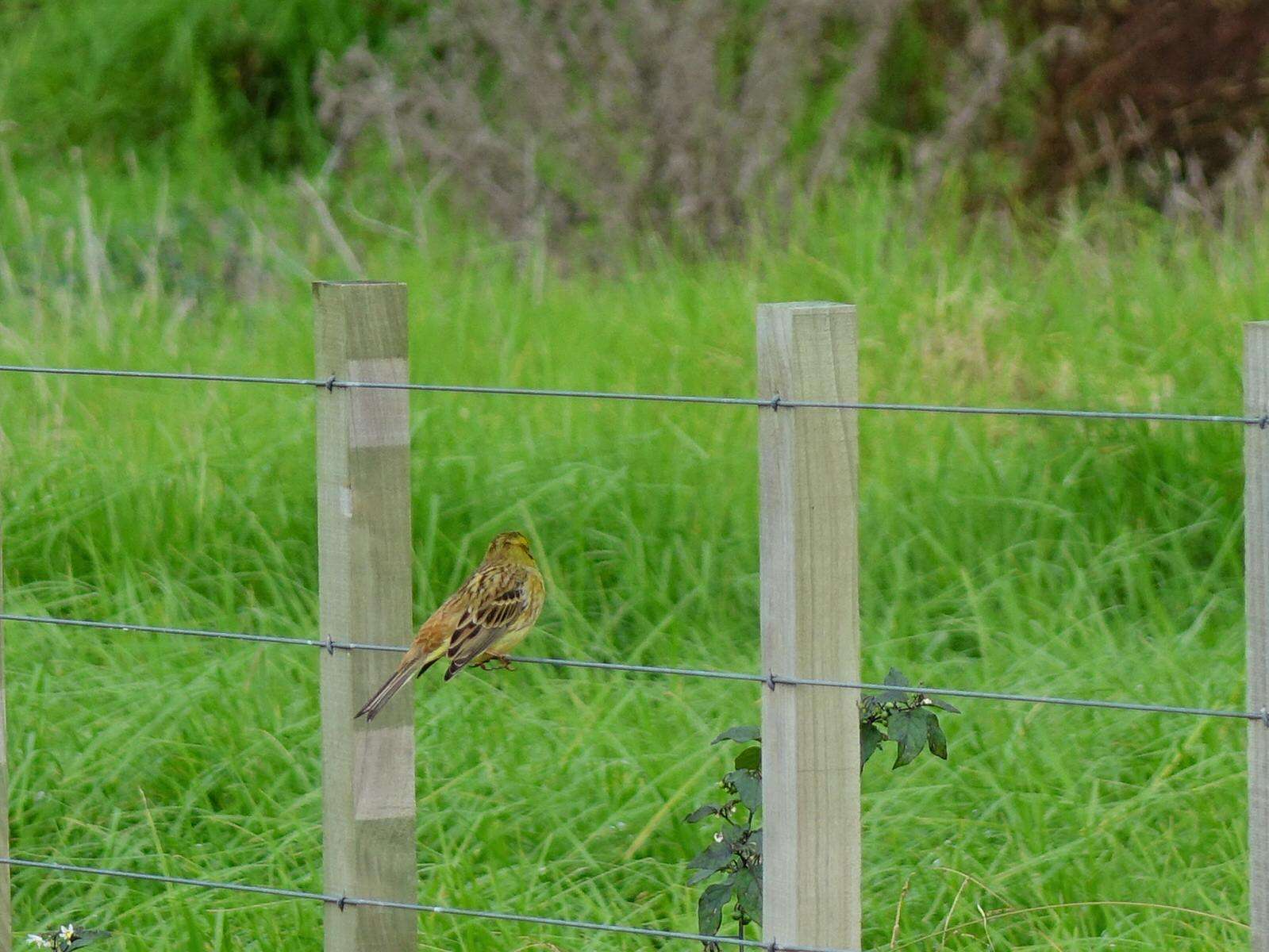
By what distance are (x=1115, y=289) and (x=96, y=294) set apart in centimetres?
334

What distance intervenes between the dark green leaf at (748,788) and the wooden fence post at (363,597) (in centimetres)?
47

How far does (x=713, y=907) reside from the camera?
112 inches

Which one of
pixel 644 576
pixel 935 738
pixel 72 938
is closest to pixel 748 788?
pixel 935 738

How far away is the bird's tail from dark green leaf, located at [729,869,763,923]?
1.98ft

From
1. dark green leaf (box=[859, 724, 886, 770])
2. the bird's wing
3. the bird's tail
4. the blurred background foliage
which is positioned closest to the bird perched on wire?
the bird's wing

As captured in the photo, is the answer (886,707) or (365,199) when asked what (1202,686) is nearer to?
(886,707)

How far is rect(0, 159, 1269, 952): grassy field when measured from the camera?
347 centimetres

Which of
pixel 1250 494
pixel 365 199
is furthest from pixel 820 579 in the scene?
pixel 365 199

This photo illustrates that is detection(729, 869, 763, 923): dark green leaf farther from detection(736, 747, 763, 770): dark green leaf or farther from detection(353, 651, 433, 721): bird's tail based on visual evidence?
detection(353, 651, 433, 721): bird's tail

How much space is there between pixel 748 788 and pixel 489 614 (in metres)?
0.51

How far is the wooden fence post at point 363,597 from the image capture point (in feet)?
8.59

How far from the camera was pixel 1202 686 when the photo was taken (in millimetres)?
3867

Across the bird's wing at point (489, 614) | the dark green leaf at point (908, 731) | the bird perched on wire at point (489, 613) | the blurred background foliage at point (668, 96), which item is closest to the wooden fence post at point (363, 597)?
the bird perched on wire at point (489, 613)

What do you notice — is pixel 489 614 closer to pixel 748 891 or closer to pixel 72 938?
pixel 748 891
